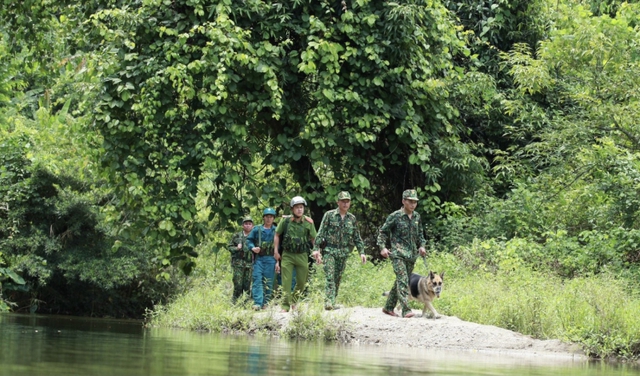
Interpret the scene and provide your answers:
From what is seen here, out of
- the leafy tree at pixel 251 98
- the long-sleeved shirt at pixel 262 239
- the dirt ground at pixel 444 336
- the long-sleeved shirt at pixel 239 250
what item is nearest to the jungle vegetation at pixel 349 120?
the leafy tree at pixel 251 98

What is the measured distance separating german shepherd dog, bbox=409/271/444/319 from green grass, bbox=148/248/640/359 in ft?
2.53

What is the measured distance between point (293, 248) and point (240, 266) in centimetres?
293

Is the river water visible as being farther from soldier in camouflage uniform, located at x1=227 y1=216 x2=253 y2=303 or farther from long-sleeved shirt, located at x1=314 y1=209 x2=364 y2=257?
soldier in camouflage uniform, located at x1=227 y1=216 x2=253 y2=303

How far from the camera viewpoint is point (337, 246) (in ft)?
51.2

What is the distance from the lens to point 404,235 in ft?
49.6

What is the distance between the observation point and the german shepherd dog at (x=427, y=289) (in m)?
14.5

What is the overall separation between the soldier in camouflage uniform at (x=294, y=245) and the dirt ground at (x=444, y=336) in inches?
61.1

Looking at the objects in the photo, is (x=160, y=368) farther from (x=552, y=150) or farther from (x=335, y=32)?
(x=552, y=150)

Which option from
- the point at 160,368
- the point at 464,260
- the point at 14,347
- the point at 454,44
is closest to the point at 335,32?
the point at 454,44

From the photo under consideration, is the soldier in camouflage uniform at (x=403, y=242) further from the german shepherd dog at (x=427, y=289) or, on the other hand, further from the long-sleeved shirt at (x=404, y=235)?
the german shepherd dog at (x=427, y=289)

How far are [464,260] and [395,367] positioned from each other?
32.0ft

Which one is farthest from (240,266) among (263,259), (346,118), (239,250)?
(346,118)

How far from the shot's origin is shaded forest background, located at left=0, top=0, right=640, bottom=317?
18188 millimetres

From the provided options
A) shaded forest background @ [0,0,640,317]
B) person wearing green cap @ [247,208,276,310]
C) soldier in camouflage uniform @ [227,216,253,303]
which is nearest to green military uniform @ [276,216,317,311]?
person wearing green cap @ [247,208,276,310]
